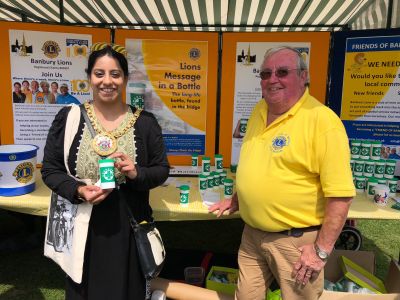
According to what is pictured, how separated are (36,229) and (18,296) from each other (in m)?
1.39

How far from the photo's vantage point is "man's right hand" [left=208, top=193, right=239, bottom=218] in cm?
228

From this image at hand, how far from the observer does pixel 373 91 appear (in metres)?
2.99

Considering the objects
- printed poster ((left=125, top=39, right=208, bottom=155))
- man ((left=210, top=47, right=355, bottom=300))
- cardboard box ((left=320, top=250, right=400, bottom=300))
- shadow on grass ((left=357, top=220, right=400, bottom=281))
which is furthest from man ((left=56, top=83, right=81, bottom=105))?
shadow on grass ((left=357, top=220, right=400, bottom=281))

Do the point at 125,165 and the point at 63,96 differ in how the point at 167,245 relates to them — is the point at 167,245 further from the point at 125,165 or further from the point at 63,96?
the point at 125,165

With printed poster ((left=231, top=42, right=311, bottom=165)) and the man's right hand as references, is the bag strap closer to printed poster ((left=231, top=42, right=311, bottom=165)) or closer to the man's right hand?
the man's right hand

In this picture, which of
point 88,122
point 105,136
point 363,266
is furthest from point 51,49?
point 363,266

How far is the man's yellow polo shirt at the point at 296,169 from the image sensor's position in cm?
154

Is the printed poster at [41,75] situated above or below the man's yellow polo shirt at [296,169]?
above

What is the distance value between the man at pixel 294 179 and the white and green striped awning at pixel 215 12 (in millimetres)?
2854

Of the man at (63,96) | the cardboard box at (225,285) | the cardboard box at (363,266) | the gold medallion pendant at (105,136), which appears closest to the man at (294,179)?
the gold medallion pendant at (105,136)

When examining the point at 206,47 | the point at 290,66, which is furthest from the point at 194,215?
the point at 206,47

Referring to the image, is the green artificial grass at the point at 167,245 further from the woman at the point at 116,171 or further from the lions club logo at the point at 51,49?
the lions club logo at the point at 51,49

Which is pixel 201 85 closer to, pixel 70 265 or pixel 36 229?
pixel 70 265

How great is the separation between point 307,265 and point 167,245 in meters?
2.41
